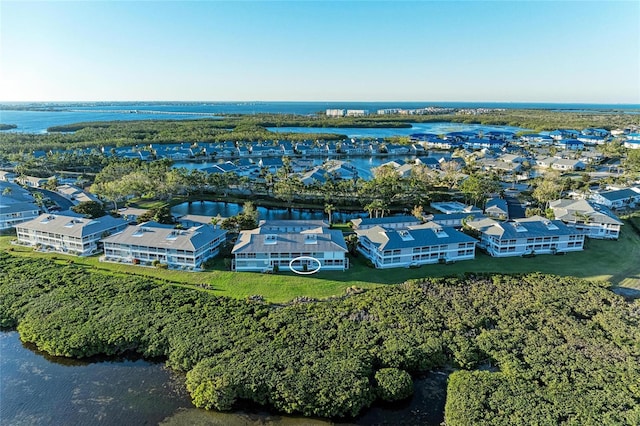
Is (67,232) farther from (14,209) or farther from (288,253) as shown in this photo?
(288,253)

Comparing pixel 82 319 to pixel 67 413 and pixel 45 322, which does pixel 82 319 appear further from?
pixel 67 413

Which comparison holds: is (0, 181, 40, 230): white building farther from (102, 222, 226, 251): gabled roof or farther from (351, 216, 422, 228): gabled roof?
(351, 216, 422, 228): gabled roof

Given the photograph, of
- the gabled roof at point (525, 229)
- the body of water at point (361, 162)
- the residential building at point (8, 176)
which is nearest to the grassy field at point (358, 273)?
the gabled roof at point (525, 229)

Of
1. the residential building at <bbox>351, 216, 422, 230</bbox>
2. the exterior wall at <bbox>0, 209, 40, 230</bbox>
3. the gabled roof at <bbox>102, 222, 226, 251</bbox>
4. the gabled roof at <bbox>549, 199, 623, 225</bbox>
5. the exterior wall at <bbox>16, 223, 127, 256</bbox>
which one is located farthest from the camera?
the exterior wall at <bbox>0, 209, 40, 230</bbox>

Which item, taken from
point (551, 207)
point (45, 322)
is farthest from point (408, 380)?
point (551, 207)

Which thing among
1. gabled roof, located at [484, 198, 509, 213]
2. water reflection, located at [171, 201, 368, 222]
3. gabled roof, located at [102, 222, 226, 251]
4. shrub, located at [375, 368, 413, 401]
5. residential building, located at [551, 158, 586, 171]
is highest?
residential building, located at [551, 158, 586, 171]

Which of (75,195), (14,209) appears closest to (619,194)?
(75,195)

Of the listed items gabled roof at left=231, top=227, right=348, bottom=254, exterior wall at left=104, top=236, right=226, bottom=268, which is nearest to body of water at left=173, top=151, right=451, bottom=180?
gabled roof at left=231, top=227, right=348, bottom=254
